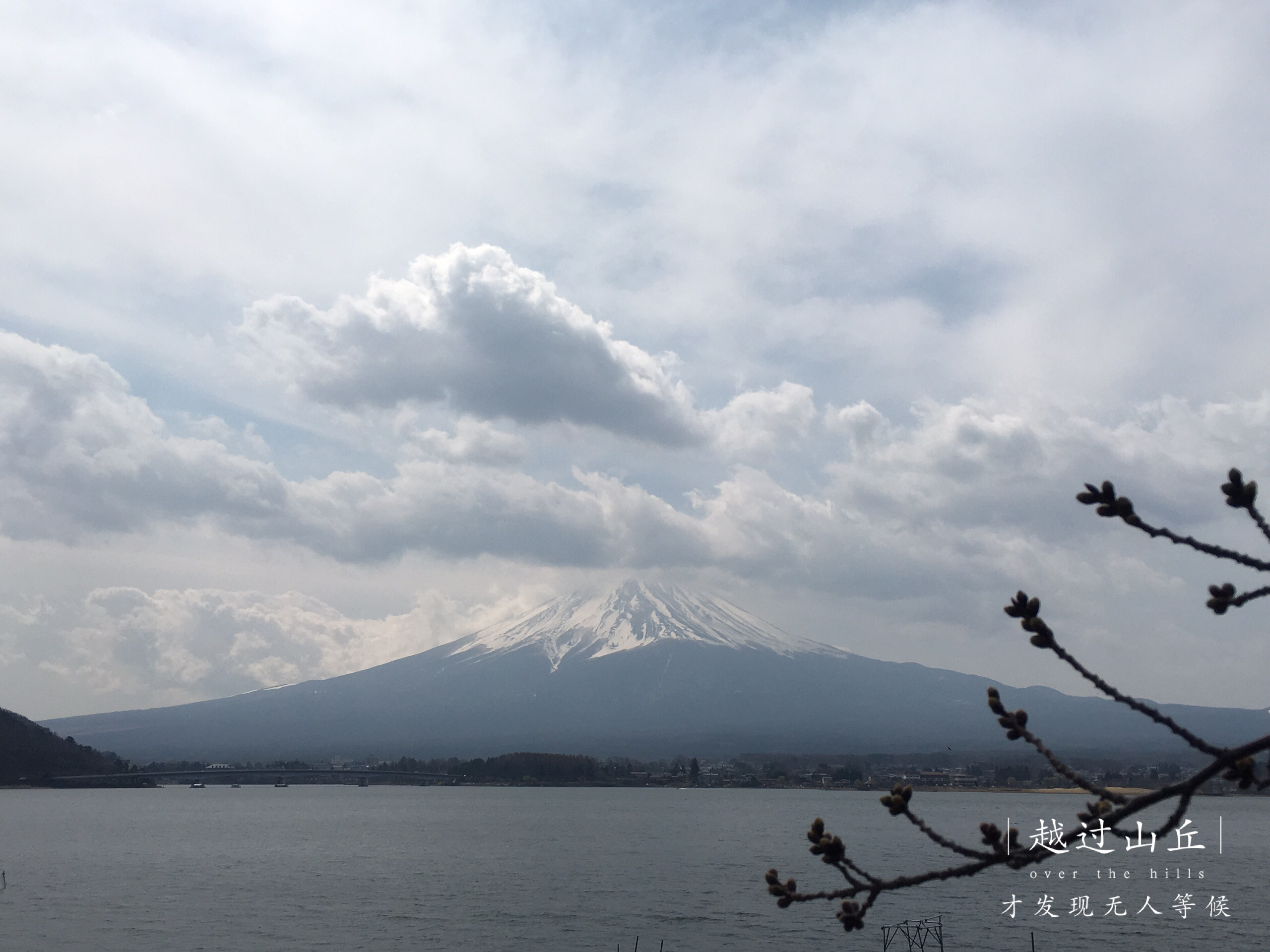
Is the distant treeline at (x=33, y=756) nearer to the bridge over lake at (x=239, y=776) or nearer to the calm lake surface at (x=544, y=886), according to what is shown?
the bridge over lake at (x=239, y=776)

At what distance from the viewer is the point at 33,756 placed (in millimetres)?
143875

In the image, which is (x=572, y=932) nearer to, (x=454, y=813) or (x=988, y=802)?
(x=454, y=813)

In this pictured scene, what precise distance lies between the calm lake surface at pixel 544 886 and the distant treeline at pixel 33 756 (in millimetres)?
53347

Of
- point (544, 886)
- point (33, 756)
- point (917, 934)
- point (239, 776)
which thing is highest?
point (917, 934)

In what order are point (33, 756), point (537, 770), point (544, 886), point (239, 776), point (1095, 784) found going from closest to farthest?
point (1095, 784) → point (544, 886) → point (33, 756) → point (537, 770) → point (239, 776)

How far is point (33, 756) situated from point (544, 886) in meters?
130

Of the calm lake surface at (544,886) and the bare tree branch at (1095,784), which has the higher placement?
the bare tree branch at (1095,784)

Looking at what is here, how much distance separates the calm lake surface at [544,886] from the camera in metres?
32.8

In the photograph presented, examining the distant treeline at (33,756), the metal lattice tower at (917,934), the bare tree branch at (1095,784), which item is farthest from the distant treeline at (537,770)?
the bare tree branch at (1095,784)

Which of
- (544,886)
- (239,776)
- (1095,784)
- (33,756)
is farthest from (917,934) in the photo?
(239,776)

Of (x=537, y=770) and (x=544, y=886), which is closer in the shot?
(x=544, y=886)

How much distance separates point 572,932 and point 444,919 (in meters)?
5.82

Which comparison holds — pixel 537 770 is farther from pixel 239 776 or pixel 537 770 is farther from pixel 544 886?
pixel 544 886

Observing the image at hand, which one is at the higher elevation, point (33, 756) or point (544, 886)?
point (544, 886)
